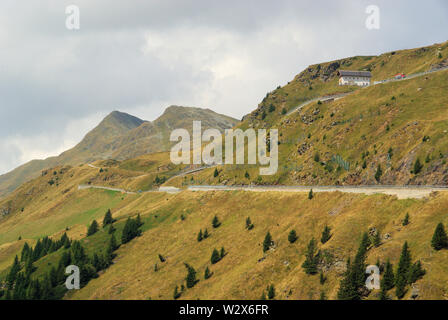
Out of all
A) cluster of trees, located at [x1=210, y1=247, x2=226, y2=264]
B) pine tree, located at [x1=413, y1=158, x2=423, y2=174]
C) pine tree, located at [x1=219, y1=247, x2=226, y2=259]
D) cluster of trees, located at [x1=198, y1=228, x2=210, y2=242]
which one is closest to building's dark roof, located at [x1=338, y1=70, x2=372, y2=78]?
pine tree, located at [x1=413, y1=158, x2=423, y2=174]

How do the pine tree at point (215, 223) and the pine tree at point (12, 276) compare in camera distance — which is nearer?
the pine tree at point (215, 223)

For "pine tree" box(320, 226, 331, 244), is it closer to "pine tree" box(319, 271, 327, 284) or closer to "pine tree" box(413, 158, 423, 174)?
"pine tree" box(319, 271, 327, 284)

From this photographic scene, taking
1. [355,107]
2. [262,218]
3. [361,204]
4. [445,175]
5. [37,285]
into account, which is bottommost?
[37,285]

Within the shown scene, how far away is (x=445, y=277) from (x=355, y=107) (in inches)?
3844

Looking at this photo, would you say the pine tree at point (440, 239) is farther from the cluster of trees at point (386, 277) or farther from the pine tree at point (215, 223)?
the pine tree at point (215, 223)

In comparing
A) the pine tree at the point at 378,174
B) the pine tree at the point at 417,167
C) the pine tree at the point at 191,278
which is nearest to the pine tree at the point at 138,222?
the pine tree at the point at 191,278

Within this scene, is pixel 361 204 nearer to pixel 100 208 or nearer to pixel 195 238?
pixel 195 238

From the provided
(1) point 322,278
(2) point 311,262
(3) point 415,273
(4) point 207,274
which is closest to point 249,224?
(4) point 207,274

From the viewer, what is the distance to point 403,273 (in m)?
42.0

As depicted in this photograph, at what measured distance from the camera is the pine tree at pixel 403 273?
133 ft

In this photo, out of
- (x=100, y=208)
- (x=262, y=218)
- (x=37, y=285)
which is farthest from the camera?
(x=100, y=208)

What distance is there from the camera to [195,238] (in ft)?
304

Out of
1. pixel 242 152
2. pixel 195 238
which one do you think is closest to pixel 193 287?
pixel 195 238

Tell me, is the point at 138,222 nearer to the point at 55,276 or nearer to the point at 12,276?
the point at 55,276
